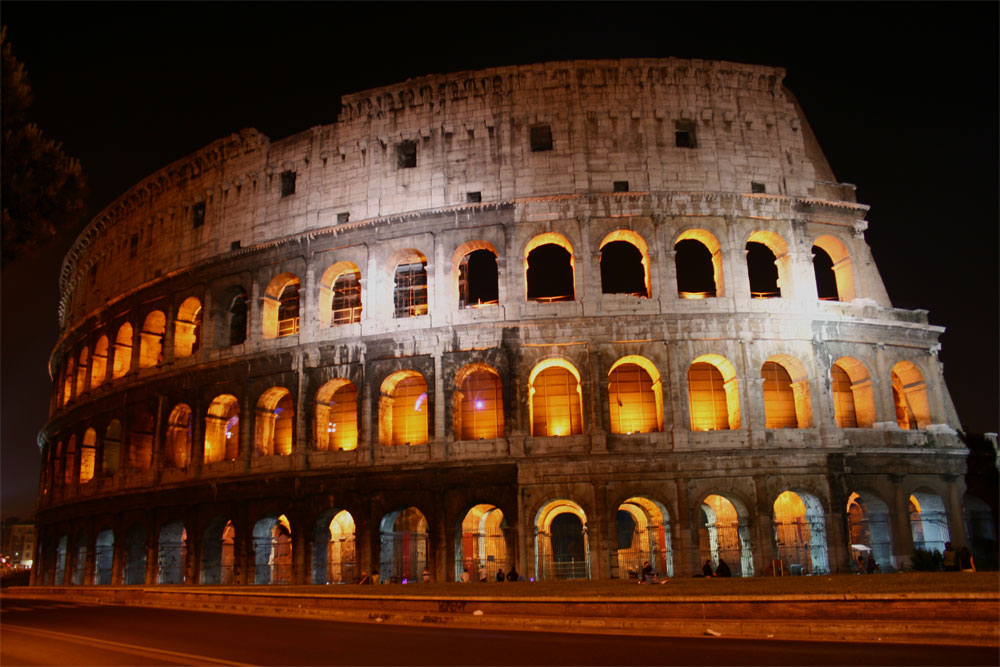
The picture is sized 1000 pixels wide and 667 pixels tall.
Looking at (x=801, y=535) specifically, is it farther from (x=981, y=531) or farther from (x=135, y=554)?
(x=135, y=554)

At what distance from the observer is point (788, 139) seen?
26.5m

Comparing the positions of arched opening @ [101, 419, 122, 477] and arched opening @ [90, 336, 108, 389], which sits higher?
arched opening @ [90, 336, 108, 389]

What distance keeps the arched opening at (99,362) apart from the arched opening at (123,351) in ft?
3.53

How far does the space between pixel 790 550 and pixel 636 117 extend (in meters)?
15.3

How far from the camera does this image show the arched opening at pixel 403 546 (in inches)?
976

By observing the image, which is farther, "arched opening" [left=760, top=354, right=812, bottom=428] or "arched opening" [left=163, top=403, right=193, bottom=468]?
"arched opening" [left=163, top=403, right=193, bottom=468]

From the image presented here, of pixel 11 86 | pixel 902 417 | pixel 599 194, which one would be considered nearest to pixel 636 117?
pixel 599 194

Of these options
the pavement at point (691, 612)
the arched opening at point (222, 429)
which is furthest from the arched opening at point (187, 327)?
the pavement at point (691, 612)

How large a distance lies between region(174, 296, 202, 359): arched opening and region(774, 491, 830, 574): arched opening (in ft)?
75.0

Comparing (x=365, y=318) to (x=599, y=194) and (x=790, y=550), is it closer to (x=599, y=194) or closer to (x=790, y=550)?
(x=599, y=194)

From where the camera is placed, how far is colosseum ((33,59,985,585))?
2350 centimetres

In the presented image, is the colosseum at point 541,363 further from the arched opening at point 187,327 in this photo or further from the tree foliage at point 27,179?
the tree foliage at point 27,179

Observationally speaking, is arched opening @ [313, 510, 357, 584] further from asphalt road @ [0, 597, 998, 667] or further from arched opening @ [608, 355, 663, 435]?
asphalt road @ [0, 597, 998, 667]

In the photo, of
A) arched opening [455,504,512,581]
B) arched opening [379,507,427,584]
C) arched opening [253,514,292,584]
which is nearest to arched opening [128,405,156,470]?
arched opening [253,514,292,584]
